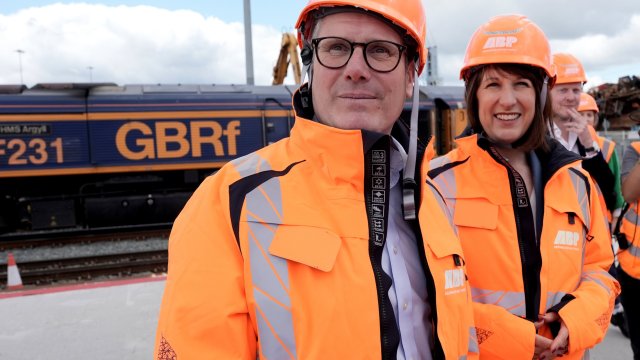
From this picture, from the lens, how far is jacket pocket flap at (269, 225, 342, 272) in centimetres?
100

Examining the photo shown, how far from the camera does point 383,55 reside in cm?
123

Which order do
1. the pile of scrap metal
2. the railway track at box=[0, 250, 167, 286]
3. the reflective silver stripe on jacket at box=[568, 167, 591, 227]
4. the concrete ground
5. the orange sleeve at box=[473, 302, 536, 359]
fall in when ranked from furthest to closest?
the pile of scrap metal, the railway track at box=[0, 250, 167, 286], the concrete ground, the reflective silver stripe on jacket at box=[568, 167, 591, 227], the orange sleeve at box=[473, 302, 536, 359]

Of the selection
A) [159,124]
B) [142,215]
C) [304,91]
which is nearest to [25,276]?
[142,215]

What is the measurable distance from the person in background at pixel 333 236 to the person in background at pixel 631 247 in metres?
1.67

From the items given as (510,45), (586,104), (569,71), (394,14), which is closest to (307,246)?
(394,14)

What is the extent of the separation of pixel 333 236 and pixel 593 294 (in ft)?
3.84

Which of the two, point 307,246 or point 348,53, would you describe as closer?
point 307,246

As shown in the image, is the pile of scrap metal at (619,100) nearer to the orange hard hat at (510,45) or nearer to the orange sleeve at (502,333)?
the orange hard hat at (510,45)

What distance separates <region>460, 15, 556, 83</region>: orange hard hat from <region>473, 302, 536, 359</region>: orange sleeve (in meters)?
0.97

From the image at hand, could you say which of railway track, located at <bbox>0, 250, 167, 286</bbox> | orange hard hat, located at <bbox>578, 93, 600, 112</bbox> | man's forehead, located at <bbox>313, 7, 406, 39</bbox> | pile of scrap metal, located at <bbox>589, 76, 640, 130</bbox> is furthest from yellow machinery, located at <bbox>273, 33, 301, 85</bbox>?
man's forehead, located at <bbox>313, 7, 406, 39</bbox>

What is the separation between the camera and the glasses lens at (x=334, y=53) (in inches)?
47.3

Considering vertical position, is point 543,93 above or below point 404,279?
above

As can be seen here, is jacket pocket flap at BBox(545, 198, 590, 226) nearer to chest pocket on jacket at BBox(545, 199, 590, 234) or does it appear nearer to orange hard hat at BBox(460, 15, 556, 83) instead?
chest pocket on jacket at BBox(545, 199, 590, 234)

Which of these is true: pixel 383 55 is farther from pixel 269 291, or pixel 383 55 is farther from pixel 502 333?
pixel 502 333
